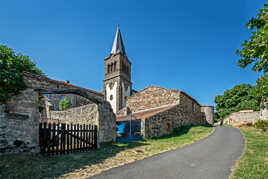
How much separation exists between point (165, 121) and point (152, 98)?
679 centimetres

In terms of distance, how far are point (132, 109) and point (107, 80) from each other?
43.3ft

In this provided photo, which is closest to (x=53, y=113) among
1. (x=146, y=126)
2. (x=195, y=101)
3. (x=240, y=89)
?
(x=146, y=126)

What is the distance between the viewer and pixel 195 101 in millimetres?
22219

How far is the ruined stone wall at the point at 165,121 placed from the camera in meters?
12.2

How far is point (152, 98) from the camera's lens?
20.7m

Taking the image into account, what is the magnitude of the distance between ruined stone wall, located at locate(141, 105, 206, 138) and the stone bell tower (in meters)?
14.9

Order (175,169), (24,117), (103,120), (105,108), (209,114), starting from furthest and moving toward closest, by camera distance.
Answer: (209,114) < (105,108) < (103,120) < (24,117) < (175,169)

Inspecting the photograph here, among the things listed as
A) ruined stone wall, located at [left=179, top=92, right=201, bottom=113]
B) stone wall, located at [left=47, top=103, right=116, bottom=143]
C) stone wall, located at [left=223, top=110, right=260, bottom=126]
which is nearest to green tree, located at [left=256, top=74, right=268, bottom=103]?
stone wall, located at [left=47, top=103, right=116, bottom=143]

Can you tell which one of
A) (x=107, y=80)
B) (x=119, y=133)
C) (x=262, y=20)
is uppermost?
(x=107, y=80)

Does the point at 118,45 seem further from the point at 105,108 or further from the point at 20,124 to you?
the point at 20,124

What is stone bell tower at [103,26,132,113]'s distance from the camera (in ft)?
99.6

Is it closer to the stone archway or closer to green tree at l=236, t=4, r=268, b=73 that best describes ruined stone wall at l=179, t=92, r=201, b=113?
green tree at l=236, t=4, r=268, b=73

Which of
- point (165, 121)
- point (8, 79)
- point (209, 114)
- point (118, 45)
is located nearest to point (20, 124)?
point (8, 79)

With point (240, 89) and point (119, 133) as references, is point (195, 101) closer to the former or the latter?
point (119, 133)
